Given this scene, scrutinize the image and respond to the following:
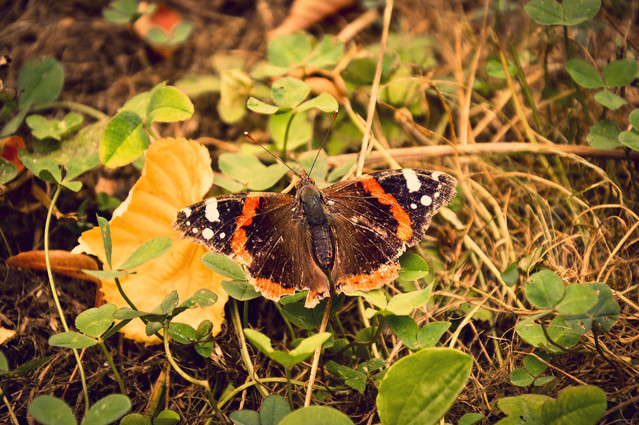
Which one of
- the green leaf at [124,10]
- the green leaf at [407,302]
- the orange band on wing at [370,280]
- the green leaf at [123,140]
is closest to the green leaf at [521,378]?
the green leaf at [407,302]

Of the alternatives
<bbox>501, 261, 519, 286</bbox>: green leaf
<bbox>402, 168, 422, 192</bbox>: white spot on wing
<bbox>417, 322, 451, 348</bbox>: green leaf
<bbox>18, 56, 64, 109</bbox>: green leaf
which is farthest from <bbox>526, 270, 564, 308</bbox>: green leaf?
<bbox>18, 56, 64, 109</bbox>: green leaf

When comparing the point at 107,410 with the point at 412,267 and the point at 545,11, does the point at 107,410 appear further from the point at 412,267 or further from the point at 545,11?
the point at 545,11

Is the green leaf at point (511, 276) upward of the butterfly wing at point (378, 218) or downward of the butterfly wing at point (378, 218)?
downward

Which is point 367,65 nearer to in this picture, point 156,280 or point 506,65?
point 506,65

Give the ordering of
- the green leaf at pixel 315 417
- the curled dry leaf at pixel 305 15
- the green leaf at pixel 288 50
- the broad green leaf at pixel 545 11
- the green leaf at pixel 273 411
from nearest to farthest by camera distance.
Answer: the green leaf at pixel 315 417
the green leaf at pixel 273 411
the broad green leaf at pixel 545 11
the green leaf at pixel 288 50
the curled dry leaf at pixel 305 15

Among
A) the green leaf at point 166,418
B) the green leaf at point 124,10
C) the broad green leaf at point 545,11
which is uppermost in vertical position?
the broad green leaf at point 545,11

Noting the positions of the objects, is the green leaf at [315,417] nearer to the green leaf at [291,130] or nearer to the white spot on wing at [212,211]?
the white spot on wing at [212,211]

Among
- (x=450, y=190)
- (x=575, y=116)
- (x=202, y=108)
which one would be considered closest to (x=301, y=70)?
(x=202, y=108)
